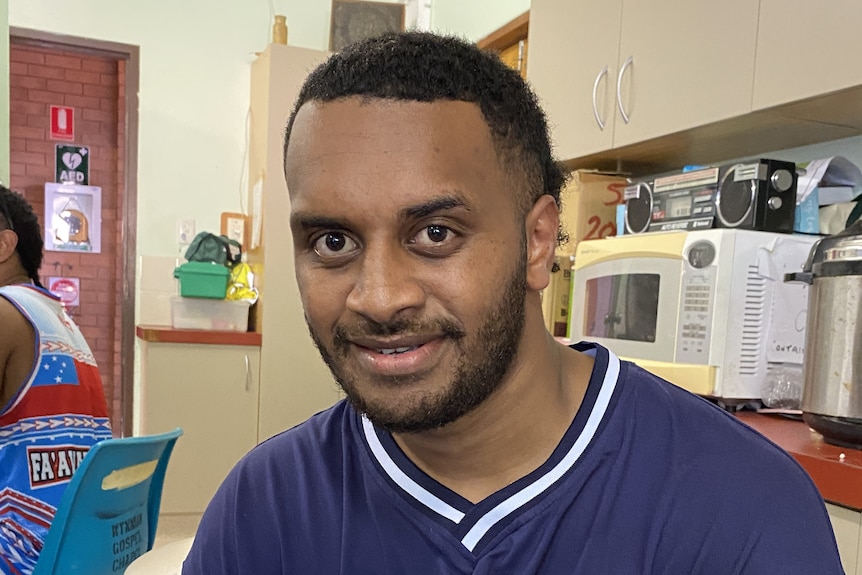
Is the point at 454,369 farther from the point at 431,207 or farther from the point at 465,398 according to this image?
the point at 431,207

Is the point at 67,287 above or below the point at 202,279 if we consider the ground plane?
below

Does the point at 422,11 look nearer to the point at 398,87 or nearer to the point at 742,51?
the point at 742,51

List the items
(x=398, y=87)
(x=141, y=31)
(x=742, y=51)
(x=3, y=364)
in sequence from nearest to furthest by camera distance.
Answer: (x=398, y=87), (x=3, y=364), (x=742, y=51), (x=141, y=31)

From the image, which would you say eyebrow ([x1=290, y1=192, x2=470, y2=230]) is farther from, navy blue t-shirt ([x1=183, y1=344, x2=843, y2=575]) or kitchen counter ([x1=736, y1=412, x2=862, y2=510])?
kitchen counter ([x1=736, y1=412, x2=862, y2=510])

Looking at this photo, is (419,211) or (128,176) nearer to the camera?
(419,211)

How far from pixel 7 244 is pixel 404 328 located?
4.96ft

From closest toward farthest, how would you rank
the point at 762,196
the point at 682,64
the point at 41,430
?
the point at 41,430, the point at 762,196, the point at 682,64

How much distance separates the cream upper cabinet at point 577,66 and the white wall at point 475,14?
0.47 m

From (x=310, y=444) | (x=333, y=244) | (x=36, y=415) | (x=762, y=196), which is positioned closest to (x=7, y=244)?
(x=36, y=415)

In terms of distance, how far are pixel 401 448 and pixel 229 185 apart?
3.21 m

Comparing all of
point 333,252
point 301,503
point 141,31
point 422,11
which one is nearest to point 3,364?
point 301,503

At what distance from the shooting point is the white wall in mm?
3105

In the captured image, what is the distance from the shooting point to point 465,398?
771mm

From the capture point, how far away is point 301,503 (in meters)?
0.87
